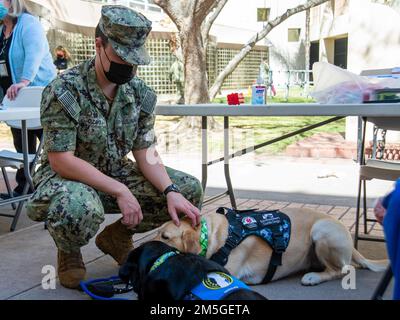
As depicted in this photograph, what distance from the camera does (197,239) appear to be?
2.71 meters

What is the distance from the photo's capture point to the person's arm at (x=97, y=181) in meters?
2.79

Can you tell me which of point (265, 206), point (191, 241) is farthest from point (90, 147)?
point (265, 206)

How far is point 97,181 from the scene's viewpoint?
281 centimetres

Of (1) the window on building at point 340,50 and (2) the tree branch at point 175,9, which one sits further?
(1) the window on building at point 340,50

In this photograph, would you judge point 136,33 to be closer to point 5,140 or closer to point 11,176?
point 11,176

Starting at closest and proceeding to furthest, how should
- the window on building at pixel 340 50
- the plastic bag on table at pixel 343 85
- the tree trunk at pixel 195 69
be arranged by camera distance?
the plastic bag on table at pixel 343 85 → the tree trunk at pixel 195 69 → the window on building at pixel 340 50

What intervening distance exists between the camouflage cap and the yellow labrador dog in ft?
3.20

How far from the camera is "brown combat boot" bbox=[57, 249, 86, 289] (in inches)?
118

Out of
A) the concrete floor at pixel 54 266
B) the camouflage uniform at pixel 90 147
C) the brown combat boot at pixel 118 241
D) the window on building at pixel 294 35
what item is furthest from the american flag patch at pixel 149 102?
the window on building at pixel 294 35

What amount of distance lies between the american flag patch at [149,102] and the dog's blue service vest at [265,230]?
76cm

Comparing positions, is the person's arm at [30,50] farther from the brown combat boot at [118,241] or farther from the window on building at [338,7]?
the window on building at [338,7]
